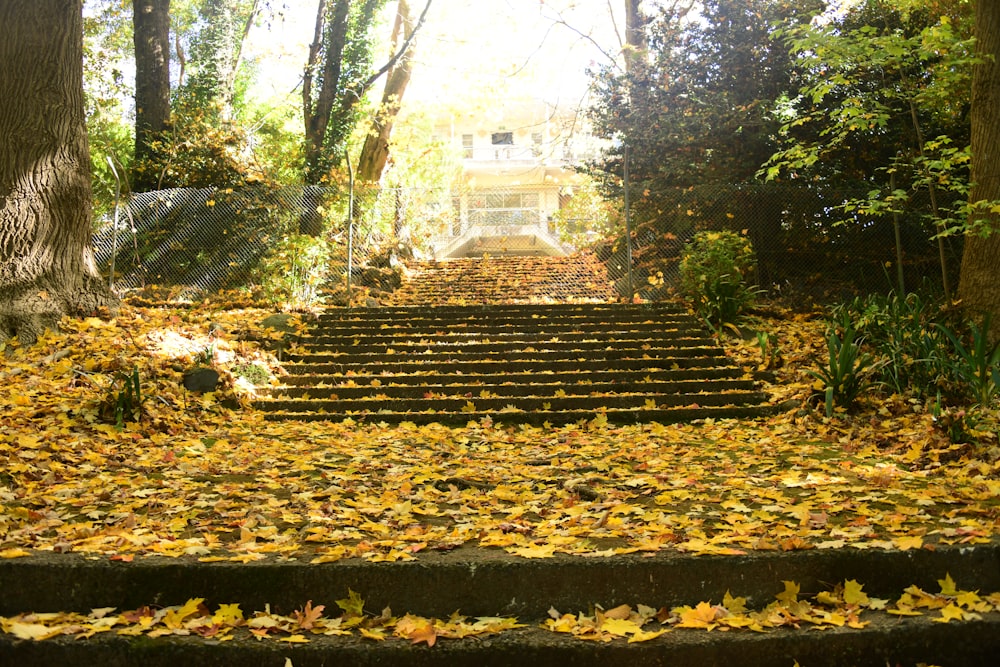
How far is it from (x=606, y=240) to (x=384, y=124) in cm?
686

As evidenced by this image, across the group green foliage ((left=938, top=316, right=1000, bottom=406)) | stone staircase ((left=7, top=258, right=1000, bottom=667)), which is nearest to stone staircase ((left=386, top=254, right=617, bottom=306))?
green foliage ((left=938, top=316, right=1000, bottom=406))

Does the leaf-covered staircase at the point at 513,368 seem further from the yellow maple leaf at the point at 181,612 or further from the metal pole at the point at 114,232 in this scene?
the yellow maple leaf at the point at 181,612

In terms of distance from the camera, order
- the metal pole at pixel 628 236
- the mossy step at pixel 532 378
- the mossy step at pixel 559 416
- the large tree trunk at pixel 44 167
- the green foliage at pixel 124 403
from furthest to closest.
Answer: the metal pole at pixel 628 236 < the large tree trunk at pixel 44 167 < the mossy step at pixel 532 378 < the mossy step at pixel 559 416 < the green foliage at pixel 124 403

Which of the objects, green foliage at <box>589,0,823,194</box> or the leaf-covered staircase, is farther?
green foliage at <box>589,0,823,194</box>

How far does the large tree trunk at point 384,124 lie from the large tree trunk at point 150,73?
4.37m

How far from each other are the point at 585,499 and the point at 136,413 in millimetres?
4056

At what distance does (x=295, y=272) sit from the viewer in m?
12.4

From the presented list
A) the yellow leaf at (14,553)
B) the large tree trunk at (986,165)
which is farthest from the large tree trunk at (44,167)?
the large tree trunk at (986,165)

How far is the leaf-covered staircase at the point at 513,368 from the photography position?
802cm

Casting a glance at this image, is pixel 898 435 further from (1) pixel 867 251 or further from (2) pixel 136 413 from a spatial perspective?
(1) pixel 867 251

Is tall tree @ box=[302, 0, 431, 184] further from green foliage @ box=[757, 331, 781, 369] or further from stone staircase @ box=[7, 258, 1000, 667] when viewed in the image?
stone staircase @ box=[7, 258, 1000, 667]

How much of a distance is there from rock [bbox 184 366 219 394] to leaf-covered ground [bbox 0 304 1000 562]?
0.11 meters

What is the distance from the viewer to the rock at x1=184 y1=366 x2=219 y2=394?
25.5 ft

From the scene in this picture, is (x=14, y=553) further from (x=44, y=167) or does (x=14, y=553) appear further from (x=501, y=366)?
(x=44, y=167)
